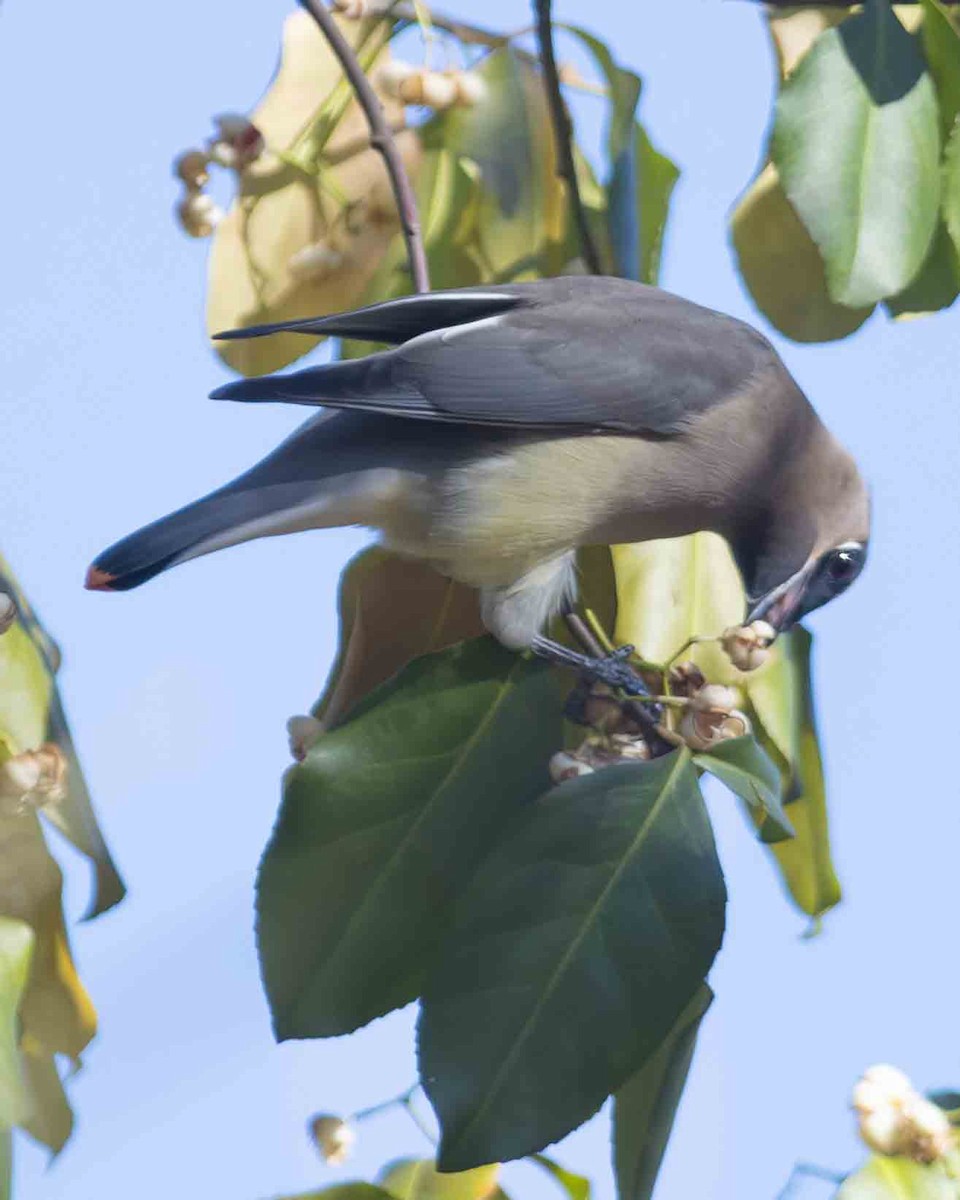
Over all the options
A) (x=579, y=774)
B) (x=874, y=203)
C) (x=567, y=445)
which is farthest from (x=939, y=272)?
(x=579, y=774)

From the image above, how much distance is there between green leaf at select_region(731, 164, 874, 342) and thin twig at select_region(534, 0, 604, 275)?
223 mm

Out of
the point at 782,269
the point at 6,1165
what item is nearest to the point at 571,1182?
the point at 6,1165

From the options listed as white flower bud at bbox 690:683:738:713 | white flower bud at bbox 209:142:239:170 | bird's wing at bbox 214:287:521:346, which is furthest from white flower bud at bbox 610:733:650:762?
white flower bud at bbox 209:142:239:170

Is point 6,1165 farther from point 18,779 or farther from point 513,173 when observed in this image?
point 513,173

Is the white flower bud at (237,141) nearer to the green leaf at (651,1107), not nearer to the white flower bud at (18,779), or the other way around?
the white flower bud at (18,779)

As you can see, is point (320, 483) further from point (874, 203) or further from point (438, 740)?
point (874, 203)

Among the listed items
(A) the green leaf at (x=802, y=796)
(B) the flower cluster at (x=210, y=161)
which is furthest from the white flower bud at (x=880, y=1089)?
(B) the flower cluster at (x=210, y=161)

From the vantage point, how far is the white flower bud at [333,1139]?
7.50 ft

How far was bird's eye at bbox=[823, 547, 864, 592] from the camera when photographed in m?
3.19

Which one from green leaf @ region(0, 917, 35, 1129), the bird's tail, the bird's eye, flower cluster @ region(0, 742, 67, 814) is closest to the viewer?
green leaf @ region(0, 917, 35, 1129)

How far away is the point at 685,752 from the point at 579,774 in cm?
13

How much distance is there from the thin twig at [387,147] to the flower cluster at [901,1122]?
130 cm

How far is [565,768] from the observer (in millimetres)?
2125

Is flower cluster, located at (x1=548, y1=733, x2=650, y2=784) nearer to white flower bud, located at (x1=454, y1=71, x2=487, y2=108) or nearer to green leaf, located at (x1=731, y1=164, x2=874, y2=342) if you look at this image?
green leaf, located at (x1=731, y1=164, x2=874, y2=342)
